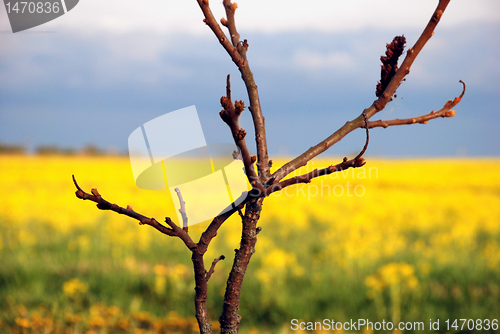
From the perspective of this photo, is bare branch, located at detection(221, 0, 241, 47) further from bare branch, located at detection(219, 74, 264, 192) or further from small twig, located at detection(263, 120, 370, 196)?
small twig, located at detection(263, 120, 370, 196)

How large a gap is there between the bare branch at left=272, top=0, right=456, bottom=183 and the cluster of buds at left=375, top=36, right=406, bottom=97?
0.01m

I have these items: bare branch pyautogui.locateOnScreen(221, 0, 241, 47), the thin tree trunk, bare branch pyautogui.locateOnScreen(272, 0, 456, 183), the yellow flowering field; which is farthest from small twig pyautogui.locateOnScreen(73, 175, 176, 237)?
the yellow flowering field

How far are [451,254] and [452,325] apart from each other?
110 inches

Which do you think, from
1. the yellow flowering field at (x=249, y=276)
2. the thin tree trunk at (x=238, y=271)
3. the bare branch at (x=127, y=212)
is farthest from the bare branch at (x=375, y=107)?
the yellow flowering field at (x=249, y=276)

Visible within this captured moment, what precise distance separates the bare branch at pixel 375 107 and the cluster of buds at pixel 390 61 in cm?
1

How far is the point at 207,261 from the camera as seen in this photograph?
5.00 metres

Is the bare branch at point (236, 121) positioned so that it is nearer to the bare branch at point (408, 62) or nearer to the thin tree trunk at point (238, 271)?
the thin tree trunk at point (238, 271)

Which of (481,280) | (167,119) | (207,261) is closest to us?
(167,119)

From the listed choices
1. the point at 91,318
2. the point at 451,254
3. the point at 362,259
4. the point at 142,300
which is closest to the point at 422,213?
the point at 451,254

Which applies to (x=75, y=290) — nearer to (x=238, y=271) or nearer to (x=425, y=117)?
(x=238, y=271)

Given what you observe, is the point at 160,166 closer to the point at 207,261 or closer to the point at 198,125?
the point at 198,125

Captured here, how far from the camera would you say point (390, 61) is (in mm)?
820

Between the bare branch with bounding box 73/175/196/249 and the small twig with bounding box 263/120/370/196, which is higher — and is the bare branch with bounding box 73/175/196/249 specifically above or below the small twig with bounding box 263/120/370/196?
below

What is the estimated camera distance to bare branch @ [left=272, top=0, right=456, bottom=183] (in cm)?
78
